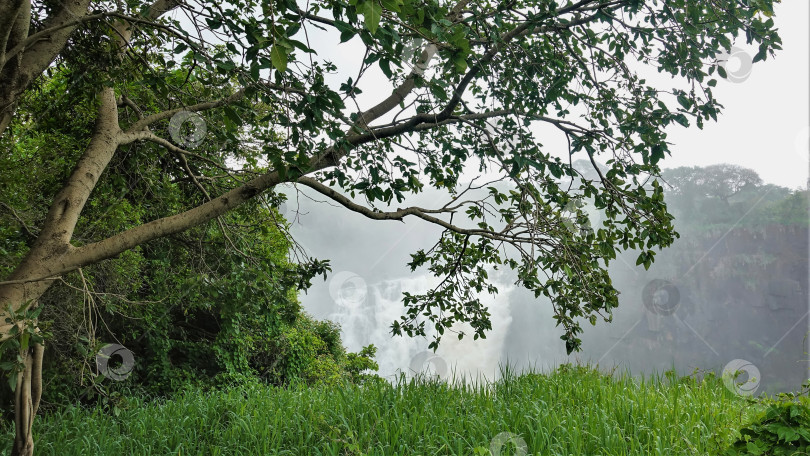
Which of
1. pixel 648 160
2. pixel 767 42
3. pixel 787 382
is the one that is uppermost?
pixel 787 382

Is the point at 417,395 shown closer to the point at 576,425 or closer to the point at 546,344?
the point at 576,425

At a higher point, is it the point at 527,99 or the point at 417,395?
the point at 527,99

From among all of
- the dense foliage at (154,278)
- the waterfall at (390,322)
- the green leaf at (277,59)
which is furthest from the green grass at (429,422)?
the waterfall at (390,322)

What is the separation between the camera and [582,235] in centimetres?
407

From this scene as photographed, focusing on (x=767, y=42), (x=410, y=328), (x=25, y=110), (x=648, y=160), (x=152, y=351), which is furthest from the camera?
(x=152, y=351)

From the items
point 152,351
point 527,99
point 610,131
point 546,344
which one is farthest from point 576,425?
point 546,344

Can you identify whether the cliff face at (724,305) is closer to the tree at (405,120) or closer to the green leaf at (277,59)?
the tree at (405,120)

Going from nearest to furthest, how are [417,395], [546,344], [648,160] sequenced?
1. [648,160]
2. [417,395]
3. [546,344]

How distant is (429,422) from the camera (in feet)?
13.5

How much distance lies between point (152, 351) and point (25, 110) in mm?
4710

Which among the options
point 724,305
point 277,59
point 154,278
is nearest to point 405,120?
point 277,59

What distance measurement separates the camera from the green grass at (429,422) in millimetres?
3672

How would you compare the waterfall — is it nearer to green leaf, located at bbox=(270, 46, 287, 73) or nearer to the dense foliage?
the dense foliage

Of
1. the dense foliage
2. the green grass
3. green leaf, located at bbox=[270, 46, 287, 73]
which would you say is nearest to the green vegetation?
the green grass
